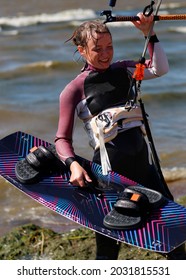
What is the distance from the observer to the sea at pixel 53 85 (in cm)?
702

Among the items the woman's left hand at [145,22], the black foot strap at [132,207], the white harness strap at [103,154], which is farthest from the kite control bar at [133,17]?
the black foot strap at [132,207]

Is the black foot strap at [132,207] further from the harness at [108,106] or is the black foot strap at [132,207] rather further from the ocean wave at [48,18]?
the ocean wave at [48,18]

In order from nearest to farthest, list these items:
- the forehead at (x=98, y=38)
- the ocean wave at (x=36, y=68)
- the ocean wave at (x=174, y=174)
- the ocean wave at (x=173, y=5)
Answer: the forehead at (x=98, y=38) → the ocean wave at (x=174, y=174) → the ocean wave at (x=36, y=68) → the ocean wave at (x=173, y=5)

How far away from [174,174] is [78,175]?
3484 mm

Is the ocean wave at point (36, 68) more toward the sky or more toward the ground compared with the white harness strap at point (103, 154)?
more toward the ground

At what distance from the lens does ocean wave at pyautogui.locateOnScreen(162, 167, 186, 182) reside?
23.6 feet

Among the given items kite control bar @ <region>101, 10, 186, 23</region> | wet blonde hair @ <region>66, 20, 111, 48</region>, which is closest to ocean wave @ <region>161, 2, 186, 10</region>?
wet blonde hair @ <region>66, 20, 111, 48</region>

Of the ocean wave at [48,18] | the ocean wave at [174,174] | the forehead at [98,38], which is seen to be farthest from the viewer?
the ocean wave at [48,18]

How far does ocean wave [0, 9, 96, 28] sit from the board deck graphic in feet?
45.7

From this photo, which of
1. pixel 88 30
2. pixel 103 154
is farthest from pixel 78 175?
pixel 88 30

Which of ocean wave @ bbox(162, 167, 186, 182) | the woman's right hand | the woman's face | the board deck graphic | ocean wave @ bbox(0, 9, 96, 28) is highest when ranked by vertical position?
the woman's face

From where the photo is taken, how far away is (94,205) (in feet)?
13.5

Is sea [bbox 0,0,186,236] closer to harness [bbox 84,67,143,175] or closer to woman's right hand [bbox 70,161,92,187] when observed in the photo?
harness [bbox 84,67,143,175]
